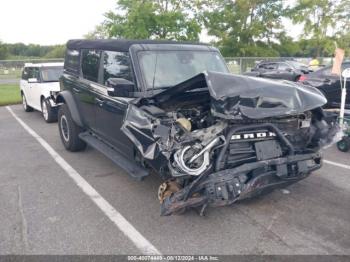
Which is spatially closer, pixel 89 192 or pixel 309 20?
pixel 89 192

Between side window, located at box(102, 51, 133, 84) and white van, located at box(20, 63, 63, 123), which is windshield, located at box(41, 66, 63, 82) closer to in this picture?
white van, located at box(20, 63, 63, 123)

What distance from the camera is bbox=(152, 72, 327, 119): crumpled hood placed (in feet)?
10.5

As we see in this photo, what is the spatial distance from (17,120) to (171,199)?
26.8 ft

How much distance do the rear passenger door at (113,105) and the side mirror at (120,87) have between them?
11 cm

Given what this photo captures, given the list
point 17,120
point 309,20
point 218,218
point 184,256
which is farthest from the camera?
point 309,20

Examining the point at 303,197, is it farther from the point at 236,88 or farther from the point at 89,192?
the point at 89,192

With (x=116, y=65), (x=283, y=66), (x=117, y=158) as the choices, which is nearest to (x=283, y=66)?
(x=283, y=66)

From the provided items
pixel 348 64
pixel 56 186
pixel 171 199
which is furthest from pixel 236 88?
pixel 348 64

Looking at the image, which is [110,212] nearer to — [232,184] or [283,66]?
[232,184]

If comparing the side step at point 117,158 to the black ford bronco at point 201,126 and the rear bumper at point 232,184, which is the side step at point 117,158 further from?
the rear bumper at point 232,184

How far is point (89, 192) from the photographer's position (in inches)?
177

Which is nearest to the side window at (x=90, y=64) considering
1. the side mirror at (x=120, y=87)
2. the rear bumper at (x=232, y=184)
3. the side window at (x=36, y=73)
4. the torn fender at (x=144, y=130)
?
the side mirror at (x=120, y=87)

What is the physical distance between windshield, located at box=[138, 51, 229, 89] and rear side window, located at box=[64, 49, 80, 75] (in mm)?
1965

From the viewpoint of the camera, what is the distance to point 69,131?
6.11 metres
